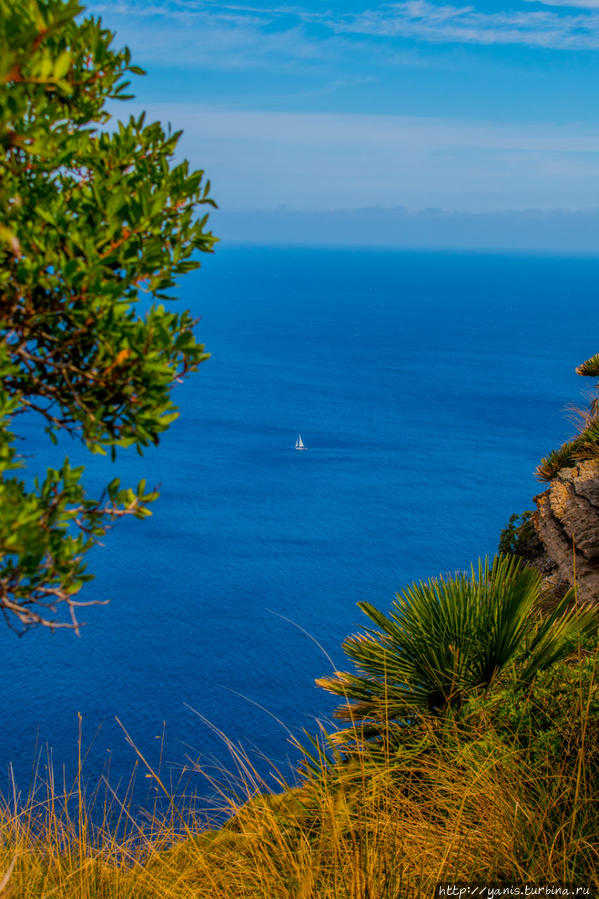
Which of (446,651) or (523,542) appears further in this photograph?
(523,542)

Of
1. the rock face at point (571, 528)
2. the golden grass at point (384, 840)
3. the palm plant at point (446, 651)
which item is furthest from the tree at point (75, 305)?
the rock face at point (571, 528)

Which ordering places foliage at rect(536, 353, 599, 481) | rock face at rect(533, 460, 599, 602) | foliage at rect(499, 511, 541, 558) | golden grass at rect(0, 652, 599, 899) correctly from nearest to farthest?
1. golden grass at rect(0, 652, 599, 899)
2. rock face at rect(533, 460, 599, 602)
3. foliage at rect(536, 353, 599, 481)
4. foliage at rect(499, 511, 541, 558)

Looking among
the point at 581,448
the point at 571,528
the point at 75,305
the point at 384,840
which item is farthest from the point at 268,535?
the point at 75,305

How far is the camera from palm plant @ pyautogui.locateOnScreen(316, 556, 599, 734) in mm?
5062

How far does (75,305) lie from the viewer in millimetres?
2148

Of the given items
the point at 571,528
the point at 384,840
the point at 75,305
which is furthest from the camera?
the point at 571,528

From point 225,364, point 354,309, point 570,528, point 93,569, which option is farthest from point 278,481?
point 354,309

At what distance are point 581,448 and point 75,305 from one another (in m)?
8.84

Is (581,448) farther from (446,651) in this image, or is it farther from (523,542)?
(446,651)

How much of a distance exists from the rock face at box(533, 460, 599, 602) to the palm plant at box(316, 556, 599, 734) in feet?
9.30

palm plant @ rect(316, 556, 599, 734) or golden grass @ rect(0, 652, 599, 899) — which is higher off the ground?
palm plant @ rect(316, 556, 599, 734)

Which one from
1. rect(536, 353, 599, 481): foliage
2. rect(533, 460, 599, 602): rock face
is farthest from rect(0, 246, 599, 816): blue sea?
rect(533, 460, 599, 602): rock face

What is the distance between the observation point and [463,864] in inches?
136

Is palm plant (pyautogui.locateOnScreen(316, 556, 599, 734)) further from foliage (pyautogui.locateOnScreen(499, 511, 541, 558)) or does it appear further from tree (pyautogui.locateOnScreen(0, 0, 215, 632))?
foliage (pyautogui.locateOnScreen(499, 511, 541, 558))
